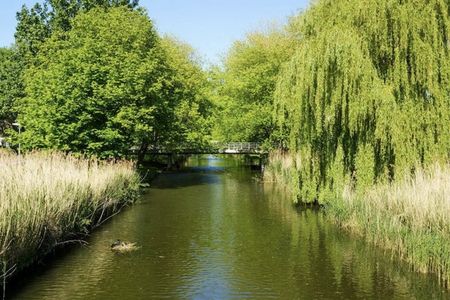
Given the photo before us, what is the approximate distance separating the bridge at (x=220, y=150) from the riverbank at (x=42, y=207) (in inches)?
1149

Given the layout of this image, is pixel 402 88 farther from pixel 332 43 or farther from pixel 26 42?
pixel 26 42

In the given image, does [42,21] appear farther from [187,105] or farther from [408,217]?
[408,217]

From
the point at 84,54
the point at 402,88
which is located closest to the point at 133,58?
the point at 84,54

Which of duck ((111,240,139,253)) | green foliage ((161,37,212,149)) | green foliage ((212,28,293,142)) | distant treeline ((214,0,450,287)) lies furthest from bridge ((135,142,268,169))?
duck ((111,240,139,253))

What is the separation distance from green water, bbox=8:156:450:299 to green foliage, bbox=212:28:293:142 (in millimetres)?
21085

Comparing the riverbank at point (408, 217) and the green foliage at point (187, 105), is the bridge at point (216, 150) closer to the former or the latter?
the green foliage at point (187, 105)

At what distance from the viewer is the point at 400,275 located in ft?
43.2

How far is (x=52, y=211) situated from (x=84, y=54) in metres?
16.8

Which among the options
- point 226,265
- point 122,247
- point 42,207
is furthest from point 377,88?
point 42,207

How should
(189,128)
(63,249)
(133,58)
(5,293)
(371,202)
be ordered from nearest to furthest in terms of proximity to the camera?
(5,293), (63,249), (371,202), (133,58), (189,128)

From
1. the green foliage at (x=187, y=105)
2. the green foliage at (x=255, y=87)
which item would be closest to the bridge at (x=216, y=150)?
the green foliage at (x=187, y=105)

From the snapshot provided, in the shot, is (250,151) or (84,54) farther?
(250,151)

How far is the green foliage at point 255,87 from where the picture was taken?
42.4 metres

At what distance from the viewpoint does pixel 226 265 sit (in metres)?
14.3
